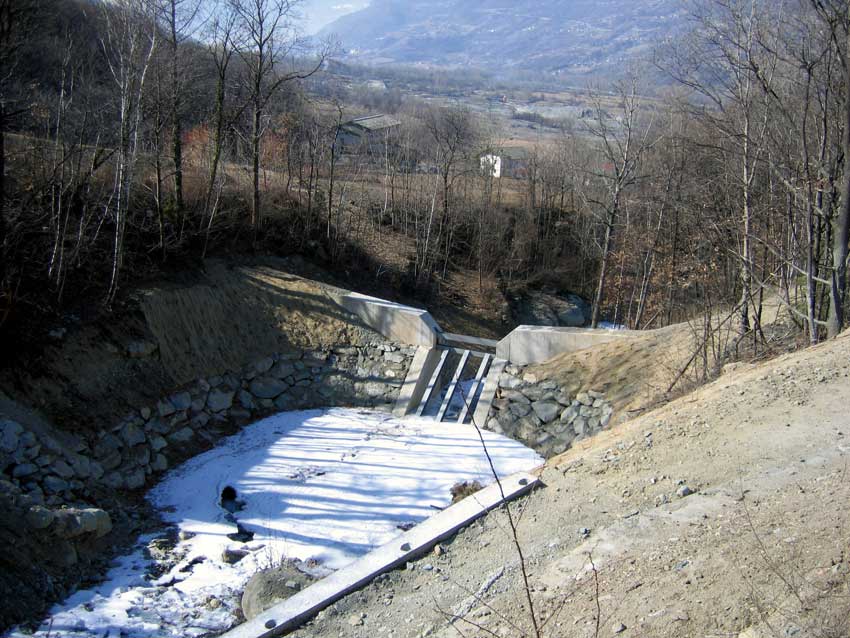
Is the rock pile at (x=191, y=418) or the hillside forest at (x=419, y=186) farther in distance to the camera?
the hillside forest at (x=419, y=186)

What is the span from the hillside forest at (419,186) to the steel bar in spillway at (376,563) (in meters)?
5.06

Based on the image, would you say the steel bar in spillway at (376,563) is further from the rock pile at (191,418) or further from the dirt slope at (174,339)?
the dirt slope at (174,339)

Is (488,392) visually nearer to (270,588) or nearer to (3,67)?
(270,588)

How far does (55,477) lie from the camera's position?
29.9 ft

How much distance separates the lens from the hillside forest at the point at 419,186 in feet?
35.4

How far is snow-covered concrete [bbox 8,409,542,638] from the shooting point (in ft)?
23.5

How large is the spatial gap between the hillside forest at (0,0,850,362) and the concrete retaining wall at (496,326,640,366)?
1.84 metres

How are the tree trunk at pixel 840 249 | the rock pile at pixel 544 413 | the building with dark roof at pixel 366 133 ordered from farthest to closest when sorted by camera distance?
the building with dark roof at pixel 366 133 < the rock pile at pixel 544 413 < the tree trunk at pixel 840 249

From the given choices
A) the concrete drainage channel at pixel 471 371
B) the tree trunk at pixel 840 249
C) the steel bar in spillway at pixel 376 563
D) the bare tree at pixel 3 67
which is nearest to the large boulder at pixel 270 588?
the steel bar in spillway at pixel 376 563

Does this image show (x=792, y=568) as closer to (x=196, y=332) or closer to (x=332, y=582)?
(x=332, y=582)

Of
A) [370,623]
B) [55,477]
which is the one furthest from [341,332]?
[370,623]

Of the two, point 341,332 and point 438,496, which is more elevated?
point 341,332

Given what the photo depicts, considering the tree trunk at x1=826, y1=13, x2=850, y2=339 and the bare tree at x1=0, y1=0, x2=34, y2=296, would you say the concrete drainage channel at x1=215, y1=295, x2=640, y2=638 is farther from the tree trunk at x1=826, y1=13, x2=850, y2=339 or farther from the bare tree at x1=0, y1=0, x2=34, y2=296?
the bare tree at x1=0, y1=0, x2=34, y2=296

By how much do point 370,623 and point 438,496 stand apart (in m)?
4.17
